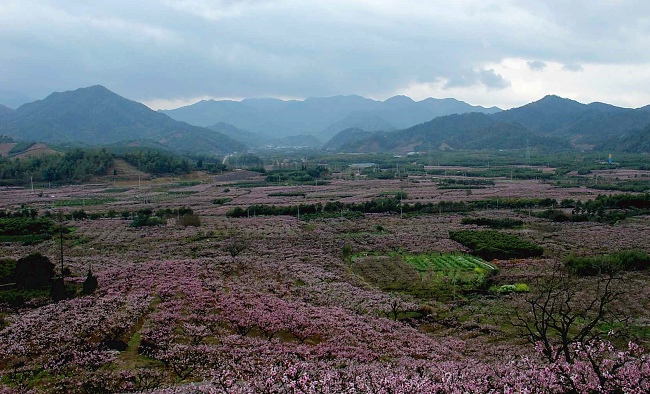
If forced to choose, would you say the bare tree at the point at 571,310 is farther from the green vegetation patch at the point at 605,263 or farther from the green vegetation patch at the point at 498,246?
the green vegetation patch at the point at 498,246

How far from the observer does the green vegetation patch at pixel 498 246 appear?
29.2 metres

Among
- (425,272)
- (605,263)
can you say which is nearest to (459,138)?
(605,263)

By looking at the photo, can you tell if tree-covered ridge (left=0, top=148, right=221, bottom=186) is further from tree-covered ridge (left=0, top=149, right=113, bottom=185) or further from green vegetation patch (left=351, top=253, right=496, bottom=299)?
green vegetation patch (left=351, top=253, right=496, bottom=299)

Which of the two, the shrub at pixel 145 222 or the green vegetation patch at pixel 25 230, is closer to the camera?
the green vegetation patch at pixel 25 230

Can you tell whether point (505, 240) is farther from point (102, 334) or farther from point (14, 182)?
point (14, 182)

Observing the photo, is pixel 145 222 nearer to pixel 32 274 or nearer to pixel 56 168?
pixel 32 274

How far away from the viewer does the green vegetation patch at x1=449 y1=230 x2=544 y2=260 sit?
29.2 metres

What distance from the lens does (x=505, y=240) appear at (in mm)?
31844

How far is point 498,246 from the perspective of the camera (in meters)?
30.1

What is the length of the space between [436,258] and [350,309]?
11712 millimetres

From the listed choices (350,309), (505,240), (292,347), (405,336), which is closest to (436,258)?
(505,240)

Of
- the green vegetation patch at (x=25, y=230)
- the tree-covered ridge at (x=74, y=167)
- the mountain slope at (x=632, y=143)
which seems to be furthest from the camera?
the mountain slope at (x=632, y=143)

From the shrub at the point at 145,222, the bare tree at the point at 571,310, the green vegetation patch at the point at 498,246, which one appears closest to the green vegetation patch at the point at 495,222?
the green vegetation patch at the point at 498,246

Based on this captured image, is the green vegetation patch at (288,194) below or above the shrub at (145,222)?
above
